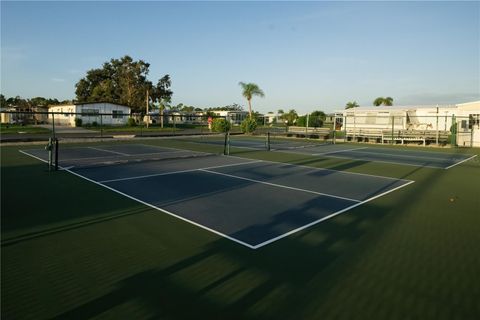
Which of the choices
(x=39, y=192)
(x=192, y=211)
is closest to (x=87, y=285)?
(x=192, y=211)

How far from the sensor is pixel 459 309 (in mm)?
3635

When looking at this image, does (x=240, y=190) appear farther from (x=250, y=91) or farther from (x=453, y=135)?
(x=250, y=91)

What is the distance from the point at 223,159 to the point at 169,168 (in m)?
3.55

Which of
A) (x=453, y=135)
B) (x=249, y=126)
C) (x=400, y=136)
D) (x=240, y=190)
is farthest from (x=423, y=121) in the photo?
(x=240, y=190)

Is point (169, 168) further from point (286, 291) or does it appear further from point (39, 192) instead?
point (286, 291)

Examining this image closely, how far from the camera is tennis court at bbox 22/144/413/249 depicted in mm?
6520

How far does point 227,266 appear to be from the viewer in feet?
15.1

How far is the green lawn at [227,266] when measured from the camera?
360cm

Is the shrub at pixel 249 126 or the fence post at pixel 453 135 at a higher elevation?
the shrub at pixel 249 126

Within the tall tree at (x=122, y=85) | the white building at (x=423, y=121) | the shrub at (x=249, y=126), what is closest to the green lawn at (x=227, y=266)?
the white building at (x=423, y=121)

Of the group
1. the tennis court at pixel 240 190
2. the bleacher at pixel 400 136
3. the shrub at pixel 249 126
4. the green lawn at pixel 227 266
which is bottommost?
the green lawn at pixel 227 266

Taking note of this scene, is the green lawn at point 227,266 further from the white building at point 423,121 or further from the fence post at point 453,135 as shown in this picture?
the fence post at point 453,135

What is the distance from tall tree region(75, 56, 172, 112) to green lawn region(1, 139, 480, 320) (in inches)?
1935

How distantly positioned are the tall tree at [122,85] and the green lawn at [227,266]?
161 feet
